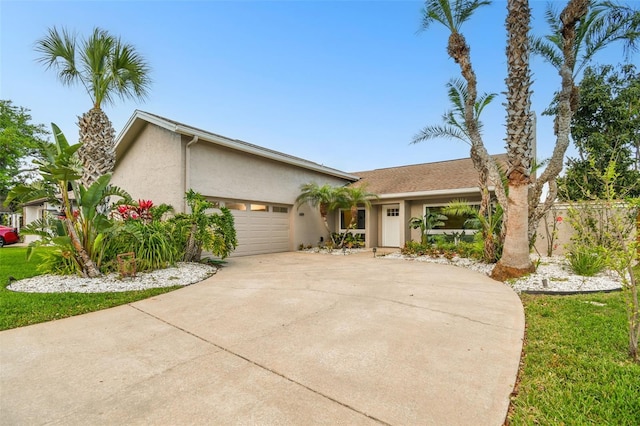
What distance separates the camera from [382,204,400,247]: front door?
15.3 meters

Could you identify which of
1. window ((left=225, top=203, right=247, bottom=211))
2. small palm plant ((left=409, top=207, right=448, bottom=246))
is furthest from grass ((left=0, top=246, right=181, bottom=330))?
small palm plant ((left=409, top=207, right=448, bottom=246))

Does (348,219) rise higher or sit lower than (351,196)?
lower

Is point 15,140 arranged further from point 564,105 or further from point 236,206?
point 564,105

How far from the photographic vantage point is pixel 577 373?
2.78m

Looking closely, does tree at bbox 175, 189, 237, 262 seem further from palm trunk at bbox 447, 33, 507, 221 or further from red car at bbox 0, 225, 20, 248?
red car at bbox 0, 225, 20, 248

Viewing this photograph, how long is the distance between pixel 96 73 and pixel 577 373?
11.2 metres

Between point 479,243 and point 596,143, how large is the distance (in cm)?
1385

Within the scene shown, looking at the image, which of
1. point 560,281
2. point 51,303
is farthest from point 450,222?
point 51,303

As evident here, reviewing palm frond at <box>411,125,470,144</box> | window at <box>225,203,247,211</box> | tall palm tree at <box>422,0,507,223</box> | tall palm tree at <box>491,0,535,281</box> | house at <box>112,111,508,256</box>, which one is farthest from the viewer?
window at <box>225,203,247,211</box>

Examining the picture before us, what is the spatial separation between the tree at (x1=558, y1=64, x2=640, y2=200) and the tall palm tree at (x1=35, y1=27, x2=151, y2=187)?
21.1 metres

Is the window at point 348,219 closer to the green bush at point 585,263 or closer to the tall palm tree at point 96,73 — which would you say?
the green bush at point 585,263

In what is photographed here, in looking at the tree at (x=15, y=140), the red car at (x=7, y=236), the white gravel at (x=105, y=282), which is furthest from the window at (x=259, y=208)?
the red car at (x=7, y=236)

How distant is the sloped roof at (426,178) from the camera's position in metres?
13.2

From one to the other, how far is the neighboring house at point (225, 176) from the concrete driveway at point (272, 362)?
6.10m
